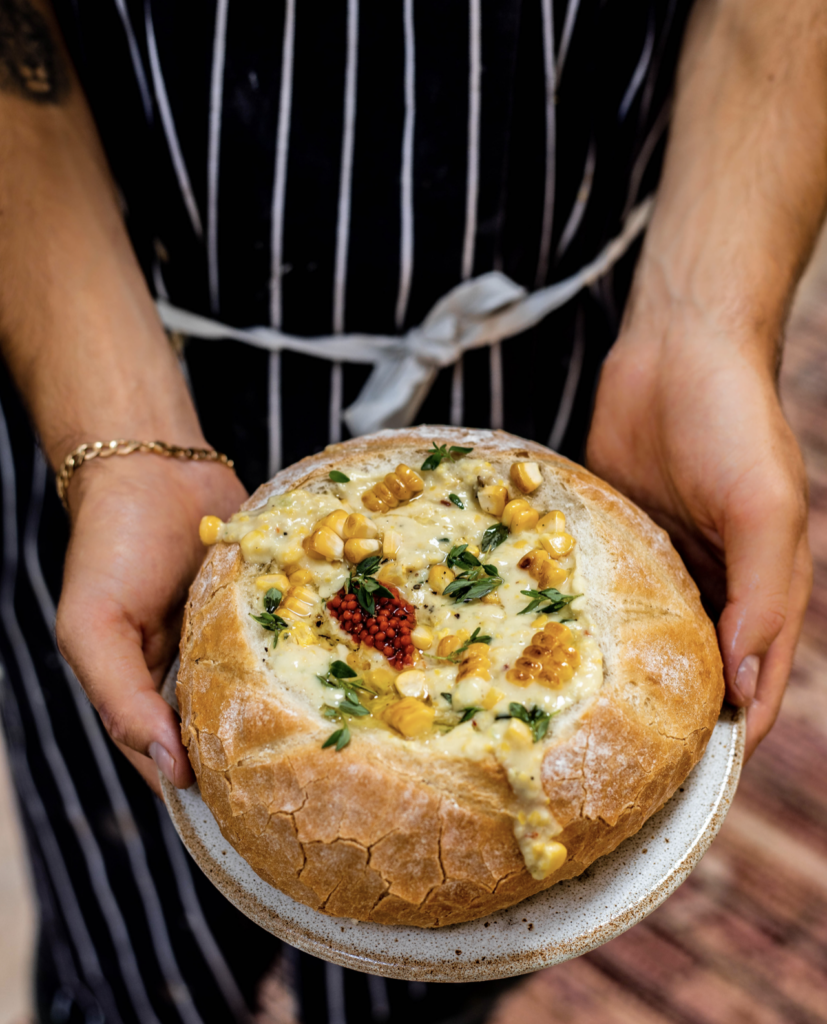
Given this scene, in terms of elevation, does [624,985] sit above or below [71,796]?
below

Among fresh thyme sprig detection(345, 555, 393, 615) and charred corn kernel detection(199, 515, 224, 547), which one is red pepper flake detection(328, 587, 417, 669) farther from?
charred corn kernel detection(199, 515, 224, 547)

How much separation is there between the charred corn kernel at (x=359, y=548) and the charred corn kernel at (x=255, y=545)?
0.14 meters

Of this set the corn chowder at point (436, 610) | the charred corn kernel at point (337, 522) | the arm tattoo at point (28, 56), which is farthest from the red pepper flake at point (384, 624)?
the arm tattoo at point (28, 56)

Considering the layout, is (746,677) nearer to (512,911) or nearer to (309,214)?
(512,911)

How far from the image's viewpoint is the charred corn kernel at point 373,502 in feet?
4.25

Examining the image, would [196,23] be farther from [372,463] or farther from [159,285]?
[372,463]

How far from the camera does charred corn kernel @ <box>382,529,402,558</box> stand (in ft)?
4.09

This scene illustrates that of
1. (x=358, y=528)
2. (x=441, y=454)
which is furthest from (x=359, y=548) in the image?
(x=441, y=454)

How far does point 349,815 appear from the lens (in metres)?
1.07

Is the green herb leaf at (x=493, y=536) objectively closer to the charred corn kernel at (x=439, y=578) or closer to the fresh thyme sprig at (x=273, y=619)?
the charred corn kernel at (x=439, y=578)

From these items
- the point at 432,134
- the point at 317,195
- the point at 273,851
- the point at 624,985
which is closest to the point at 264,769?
the point at 273,851

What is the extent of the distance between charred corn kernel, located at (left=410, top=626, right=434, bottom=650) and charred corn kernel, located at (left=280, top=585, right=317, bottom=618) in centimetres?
17

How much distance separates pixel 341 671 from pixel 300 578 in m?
0.18

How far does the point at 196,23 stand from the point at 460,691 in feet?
4.31
